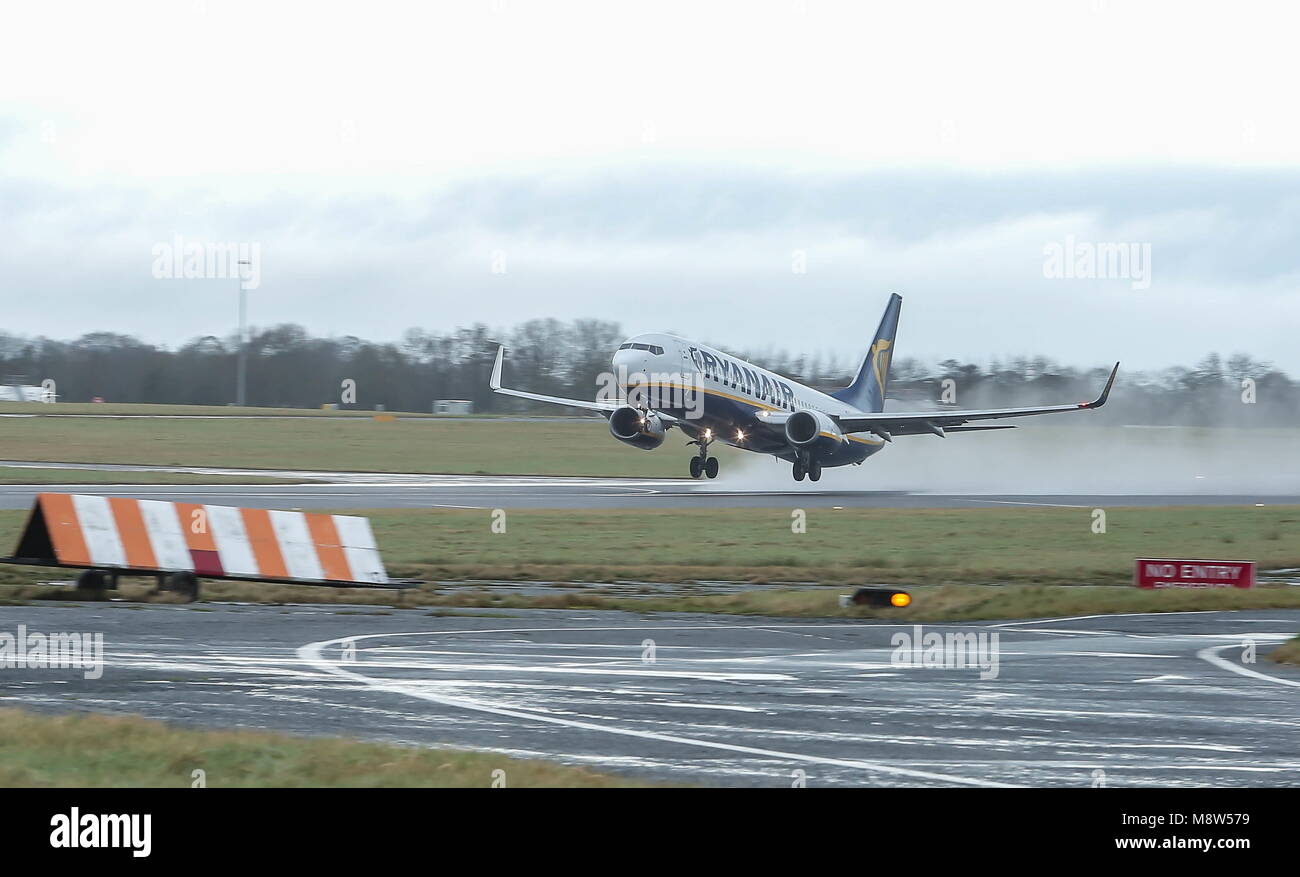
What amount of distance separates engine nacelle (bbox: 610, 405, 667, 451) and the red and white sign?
2483 centimetres

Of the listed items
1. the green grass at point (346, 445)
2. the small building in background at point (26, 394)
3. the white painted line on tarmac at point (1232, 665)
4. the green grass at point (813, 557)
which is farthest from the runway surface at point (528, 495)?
the small building in background at point (26, 394)

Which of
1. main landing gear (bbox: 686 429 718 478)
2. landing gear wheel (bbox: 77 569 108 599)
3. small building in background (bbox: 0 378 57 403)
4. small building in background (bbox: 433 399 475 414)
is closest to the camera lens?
landing gear wheel (bbox: 77 569 108 599)

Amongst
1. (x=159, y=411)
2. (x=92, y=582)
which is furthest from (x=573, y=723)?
(x=159, y=411)

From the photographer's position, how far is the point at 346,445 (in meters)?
85.9

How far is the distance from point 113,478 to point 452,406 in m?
71.8

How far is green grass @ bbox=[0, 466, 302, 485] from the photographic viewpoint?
172 ft

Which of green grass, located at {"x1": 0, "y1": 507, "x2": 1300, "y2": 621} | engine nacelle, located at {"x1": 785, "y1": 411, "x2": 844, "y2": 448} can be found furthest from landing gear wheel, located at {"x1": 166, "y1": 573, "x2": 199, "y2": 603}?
engine nacelle, located at {"x1": 785, "y1": 411, "x2": 844, "y2": 448}

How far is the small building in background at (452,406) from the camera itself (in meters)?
126

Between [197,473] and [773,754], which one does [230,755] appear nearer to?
[773,754]

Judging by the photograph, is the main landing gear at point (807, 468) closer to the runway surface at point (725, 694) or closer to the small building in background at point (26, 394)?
the runway surface at point (725, 694)

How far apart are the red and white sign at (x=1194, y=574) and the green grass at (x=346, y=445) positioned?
50.9 m

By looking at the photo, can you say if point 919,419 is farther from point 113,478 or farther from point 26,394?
point 26,394

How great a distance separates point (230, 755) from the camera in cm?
894

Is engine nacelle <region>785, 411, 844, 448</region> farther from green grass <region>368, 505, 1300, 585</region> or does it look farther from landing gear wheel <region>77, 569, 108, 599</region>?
landing gear wheel <region>77, 569, 108, 599</region>
